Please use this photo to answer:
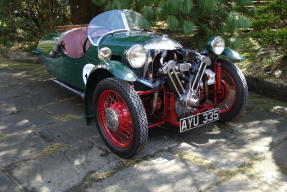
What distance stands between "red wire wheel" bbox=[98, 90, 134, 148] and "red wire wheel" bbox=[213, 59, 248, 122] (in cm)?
129

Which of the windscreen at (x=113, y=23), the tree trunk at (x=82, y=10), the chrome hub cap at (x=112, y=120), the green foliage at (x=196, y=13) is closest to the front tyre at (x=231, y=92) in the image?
the green foliage at (x=196, y=13)

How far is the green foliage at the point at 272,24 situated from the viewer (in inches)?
207

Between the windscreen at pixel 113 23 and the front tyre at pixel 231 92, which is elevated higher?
the windscreen at pixel 113 23

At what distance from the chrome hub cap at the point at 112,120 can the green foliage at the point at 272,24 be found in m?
3.13

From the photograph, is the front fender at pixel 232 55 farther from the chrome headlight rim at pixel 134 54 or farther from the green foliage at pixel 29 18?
the green foliage at pixel 29 18

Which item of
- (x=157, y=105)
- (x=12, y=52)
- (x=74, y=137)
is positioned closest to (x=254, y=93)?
(x=157, y=105)

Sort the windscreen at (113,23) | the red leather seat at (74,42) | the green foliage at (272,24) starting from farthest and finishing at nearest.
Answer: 1. the green foliage at (272,24)
2. the red leather seat at (74,42)
3. the windscreen at (113,23)

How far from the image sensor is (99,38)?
442 centimetres

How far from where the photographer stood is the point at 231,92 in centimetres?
417

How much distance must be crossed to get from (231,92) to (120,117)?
1.53 meters

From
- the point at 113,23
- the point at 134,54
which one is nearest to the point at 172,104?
the point at 134,54

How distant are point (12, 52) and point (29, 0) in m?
1.52

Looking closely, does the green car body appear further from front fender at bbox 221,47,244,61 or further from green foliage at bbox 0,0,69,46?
green foliage at bbox 0,0,69,46

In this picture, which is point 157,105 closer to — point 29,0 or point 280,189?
point 280,189
